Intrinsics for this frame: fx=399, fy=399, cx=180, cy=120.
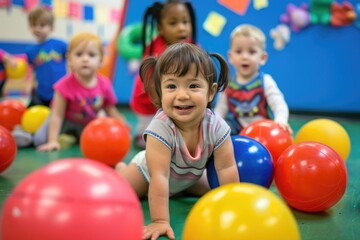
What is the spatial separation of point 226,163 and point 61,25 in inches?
157

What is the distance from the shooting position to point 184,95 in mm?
1228

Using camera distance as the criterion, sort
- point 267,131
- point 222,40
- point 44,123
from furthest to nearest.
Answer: point 222,40, point 44,123, point 267,131

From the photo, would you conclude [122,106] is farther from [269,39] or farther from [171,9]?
[171,9]

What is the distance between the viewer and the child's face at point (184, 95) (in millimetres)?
1238

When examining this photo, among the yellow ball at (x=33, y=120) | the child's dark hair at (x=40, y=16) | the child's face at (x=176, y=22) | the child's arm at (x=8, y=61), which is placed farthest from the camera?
the child's arm at (x=8, y=61)

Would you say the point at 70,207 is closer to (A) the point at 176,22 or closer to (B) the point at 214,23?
(A) the point at 176,22

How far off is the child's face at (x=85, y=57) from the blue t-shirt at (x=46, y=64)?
2.48 ft

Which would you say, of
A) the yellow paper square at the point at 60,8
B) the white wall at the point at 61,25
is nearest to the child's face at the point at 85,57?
the white wall at the point at 61,25

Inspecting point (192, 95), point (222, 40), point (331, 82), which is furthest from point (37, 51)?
point (331, 82)

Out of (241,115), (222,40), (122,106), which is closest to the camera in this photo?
(241,115)

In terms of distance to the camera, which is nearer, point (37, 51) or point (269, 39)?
point (37, 51)

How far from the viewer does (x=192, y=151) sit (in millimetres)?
1356

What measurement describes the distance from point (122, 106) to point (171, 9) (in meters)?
2.21

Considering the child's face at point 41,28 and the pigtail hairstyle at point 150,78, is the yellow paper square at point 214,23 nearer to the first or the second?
the child's face at point 41,28
